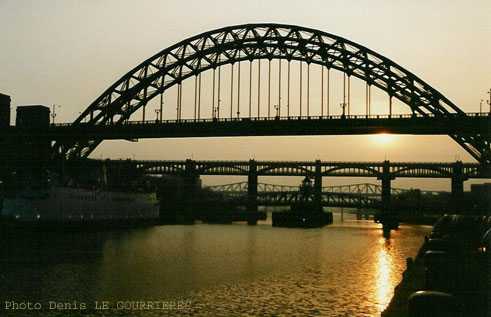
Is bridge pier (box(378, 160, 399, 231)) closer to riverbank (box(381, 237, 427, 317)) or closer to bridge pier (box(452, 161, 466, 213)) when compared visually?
bridge pier (box(452, 161, 466, 213))

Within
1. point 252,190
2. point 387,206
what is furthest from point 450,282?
point 252,190

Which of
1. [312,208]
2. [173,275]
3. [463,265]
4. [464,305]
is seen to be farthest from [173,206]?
[464,305]

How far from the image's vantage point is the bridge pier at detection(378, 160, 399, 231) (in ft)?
316

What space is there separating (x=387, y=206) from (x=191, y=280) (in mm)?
78298

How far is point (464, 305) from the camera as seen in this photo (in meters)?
14.3

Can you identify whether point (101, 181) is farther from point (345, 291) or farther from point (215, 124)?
point (345, 291)

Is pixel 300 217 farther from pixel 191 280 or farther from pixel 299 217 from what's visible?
pixel 191 280

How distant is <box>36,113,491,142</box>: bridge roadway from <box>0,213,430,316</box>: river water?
19893 millimetres

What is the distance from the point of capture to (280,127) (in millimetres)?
68625

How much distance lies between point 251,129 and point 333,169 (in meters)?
45.7

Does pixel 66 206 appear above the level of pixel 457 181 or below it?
below

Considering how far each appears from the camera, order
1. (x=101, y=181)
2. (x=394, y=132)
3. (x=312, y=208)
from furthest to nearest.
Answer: (x=312, y=208) < (x=101, y=181) < (x=394, y=132)

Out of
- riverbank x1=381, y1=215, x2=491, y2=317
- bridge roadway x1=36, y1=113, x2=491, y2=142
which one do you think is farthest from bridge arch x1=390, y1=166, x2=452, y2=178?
riverbank x1=381, y1=215, x2=491, y2=317

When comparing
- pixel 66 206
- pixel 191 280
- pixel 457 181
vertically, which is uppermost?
pixel 457 181
